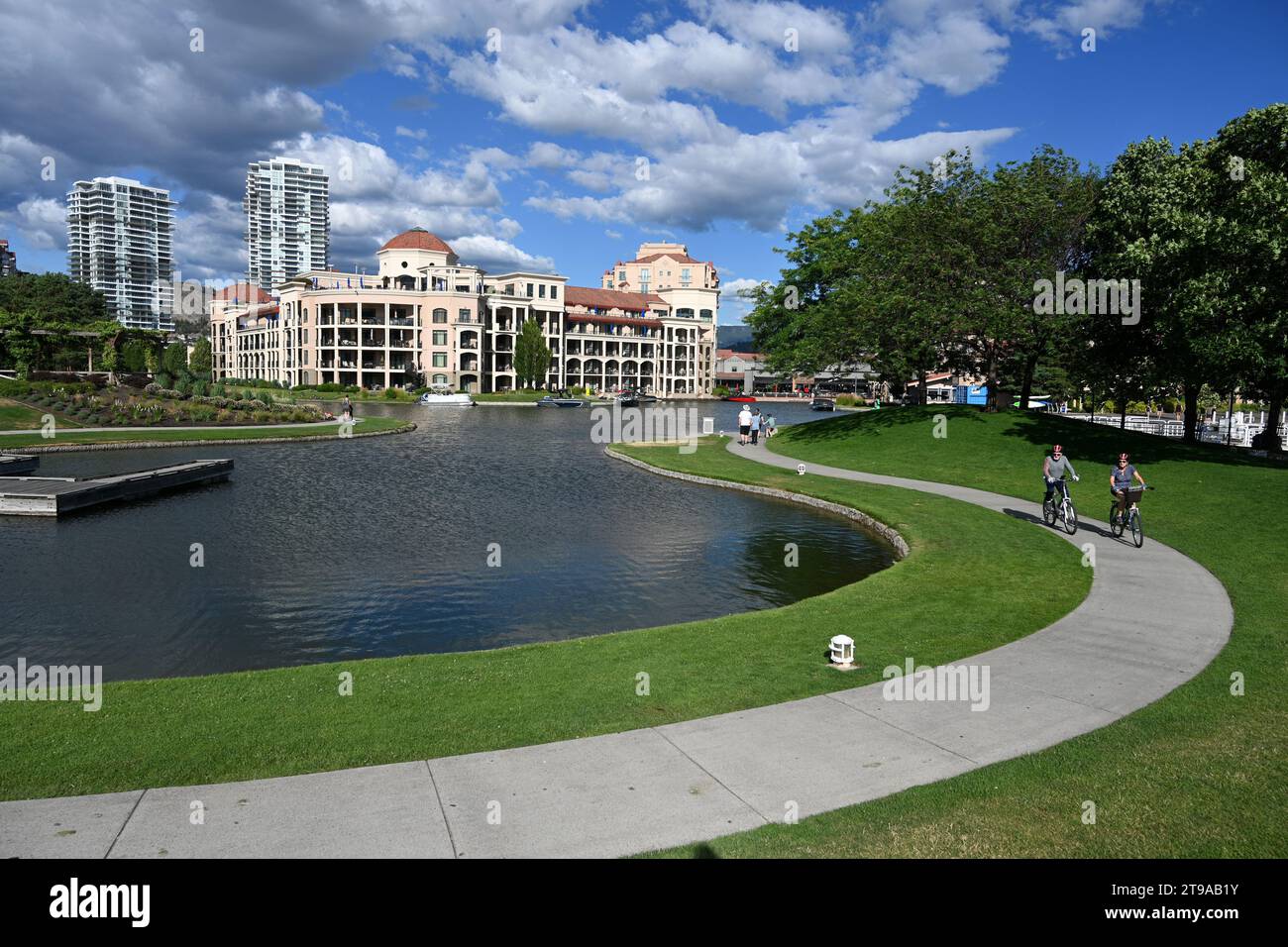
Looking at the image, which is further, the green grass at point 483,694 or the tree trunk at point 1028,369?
the tree trunk at point 1028,369

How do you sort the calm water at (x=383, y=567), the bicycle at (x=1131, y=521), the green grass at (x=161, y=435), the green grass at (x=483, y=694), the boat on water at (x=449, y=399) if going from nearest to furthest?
the green grass at (x=483, y=694) < the calm water at (x=383, y=567) < the bicycle at (x=1131, y=521) < the green grass at (x=161, y=435) < the boat on water at (x=449, y=399)

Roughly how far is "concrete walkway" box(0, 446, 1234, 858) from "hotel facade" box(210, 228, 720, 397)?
353 feet

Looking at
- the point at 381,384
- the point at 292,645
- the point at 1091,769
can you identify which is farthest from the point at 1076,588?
the point at 381,384

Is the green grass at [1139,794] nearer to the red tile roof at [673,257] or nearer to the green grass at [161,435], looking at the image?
the green grass at [161,435]

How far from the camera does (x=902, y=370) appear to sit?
44188mm

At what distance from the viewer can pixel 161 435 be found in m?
43.2

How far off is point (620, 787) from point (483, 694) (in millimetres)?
2857

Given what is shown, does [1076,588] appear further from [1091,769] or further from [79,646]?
[79,646]

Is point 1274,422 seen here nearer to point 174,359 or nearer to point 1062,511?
point 1062,511

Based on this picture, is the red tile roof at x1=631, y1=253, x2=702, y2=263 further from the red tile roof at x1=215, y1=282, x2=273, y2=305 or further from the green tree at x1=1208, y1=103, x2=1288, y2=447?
the green tree at x1=1208, y1=103, x2=1288, y2=447

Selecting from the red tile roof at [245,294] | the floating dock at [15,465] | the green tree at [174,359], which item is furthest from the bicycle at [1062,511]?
the red tile roof at [245,294]

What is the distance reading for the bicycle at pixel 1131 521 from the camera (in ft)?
59.4

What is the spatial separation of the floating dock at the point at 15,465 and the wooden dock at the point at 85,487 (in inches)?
203

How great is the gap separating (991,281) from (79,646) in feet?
133
